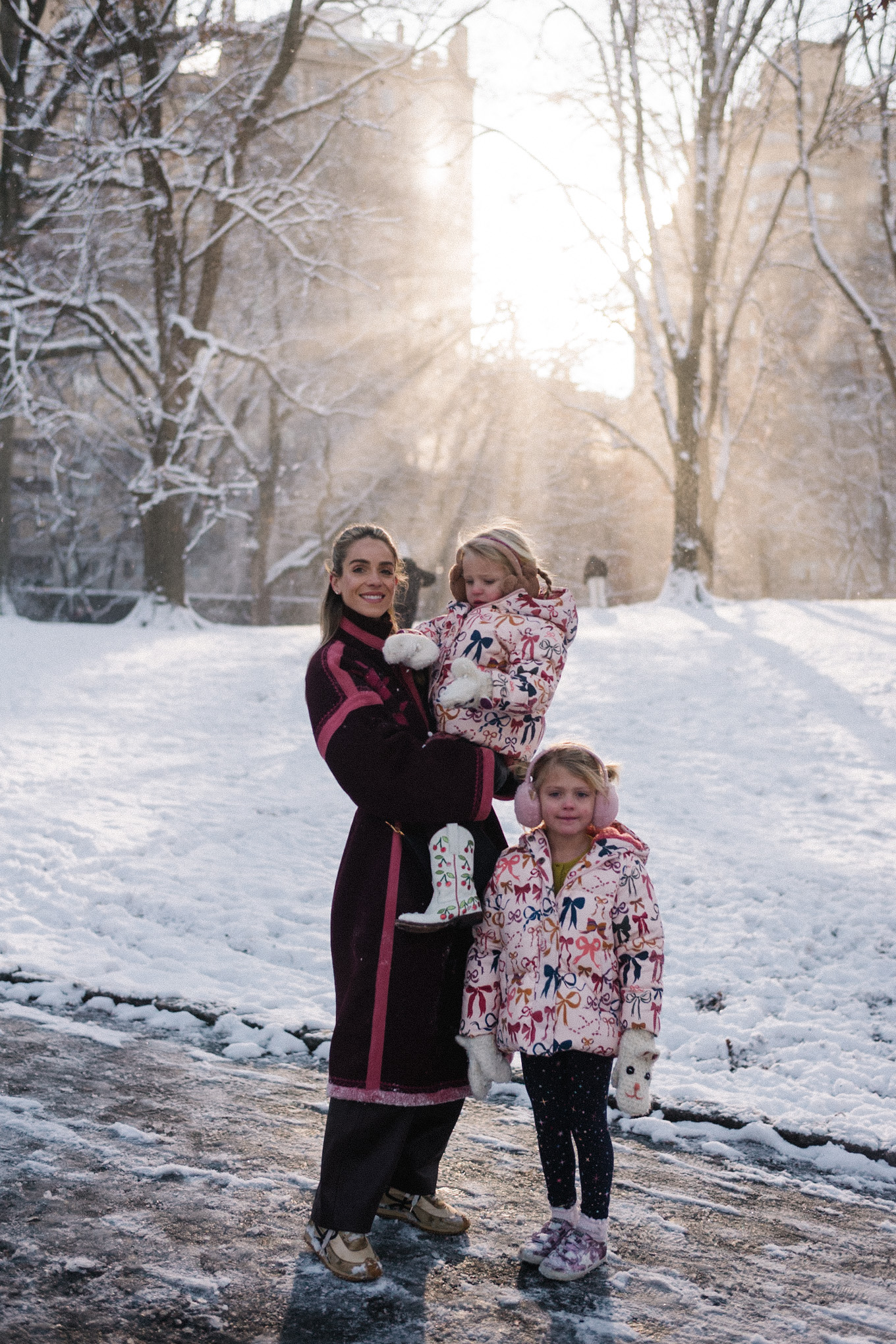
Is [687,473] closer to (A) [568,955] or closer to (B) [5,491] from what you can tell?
(B) [5,491]

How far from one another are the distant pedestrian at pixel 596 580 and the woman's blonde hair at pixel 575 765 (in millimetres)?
17881

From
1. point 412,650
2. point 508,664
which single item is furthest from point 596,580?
point 412,650

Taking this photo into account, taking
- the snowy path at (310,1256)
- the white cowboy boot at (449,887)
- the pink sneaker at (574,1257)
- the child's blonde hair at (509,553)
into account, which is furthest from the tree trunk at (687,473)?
the pink sneaker at (574,1257)

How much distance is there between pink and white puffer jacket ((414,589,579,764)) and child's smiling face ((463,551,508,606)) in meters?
0.02

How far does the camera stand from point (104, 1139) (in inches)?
140

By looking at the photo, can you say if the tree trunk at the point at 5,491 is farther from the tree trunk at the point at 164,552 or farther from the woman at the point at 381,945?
the woman at the point at 381,945

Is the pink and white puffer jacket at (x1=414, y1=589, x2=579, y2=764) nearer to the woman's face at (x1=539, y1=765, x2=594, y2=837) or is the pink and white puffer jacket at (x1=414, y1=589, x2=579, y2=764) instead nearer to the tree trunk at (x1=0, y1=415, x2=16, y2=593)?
the woman's face at (x1=539, y1=765, x2=594, y2=837)

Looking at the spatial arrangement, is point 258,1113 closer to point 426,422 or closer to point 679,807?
point 679,807

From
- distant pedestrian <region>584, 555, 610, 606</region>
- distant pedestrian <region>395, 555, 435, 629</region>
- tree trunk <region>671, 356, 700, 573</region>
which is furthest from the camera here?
distant pedestrian <region>584, 555, 610, 606</region>

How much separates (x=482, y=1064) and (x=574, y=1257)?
544 mm

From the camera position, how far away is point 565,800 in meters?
2.92

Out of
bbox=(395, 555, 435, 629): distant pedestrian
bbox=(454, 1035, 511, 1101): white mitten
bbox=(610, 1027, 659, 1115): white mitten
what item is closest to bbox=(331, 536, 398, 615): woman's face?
bbox=(454, 1035, 511, 1101): white mitten

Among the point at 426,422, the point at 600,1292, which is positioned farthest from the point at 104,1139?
the point at 426,422

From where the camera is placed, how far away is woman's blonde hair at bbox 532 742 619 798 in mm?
2922
